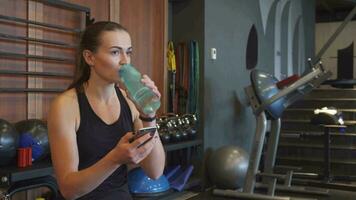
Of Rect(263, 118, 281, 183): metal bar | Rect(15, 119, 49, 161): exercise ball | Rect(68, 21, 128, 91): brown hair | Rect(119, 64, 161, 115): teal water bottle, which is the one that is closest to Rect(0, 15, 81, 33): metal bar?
Rect(15, 119, 49, 161): exercise ball

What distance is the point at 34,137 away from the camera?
8.93 ft

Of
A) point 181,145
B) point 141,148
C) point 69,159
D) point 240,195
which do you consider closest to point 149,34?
point 181,145

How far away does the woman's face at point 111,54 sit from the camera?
4.00 ft

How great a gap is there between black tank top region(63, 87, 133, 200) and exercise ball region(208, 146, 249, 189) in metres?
3.38

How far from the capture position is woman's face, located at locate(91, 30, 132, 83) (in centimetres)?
122

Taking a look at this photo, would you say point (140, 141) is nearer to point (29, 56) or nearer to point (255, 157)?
point (29, 56)

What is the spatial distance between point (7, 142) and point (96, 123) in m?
1.46

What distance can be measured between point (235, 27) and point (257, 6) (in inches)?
32.6

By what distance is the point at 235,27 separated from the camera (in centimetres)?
558

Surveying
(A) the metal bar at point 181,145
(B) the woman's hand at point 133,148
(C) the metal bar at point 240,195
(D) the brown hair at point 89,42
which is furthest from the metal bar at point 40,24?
(C) the metal bar at point 240,195

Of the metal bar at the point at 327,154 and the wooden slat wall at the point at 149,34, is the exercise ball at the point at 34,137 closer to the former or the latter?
the wooden slat wall at the point at 149,34

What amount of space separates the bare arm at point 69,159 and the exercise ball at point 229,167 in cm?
353

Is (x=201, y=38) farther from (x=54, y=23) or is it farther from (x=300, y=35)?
(x=300, y=35)

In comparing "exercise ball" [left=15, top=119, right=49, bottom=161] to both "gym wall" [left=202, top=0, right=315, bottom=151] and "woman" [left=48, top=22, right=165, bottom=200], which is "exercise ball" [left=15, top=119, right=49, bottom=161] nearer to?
"woman" [left=48, top=22, right=165, bottom=200]
